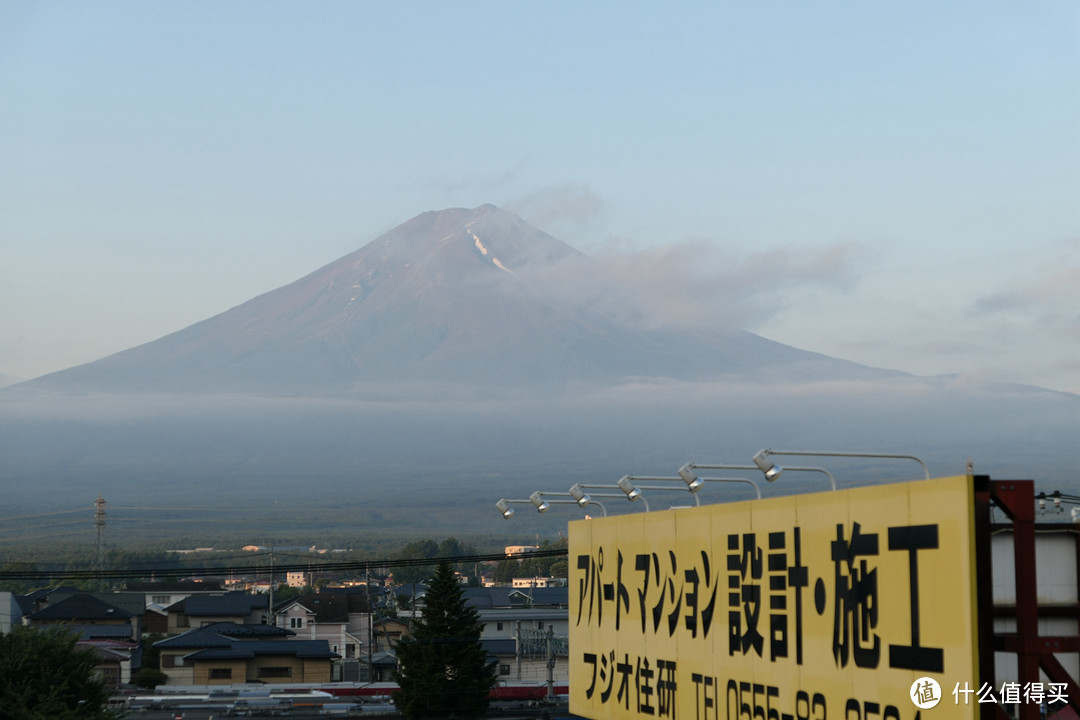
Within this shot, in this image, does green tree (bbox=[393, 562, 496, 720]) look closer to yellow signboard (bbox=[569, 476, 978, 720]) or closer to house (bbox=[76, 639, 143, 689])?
house (bbox=[76, 639, 143, 689])

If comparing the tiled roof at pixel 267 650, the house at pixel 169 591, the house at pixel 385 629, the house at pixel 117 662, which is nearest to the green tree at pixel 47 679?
the house at pixel 117 662

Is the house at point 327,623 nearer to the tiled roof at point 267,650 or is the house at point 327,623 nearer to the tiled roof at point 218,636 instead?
the tiled roof at point 218,636

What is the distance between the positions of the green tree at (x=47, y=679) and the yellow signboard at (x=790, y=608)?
20711 mm

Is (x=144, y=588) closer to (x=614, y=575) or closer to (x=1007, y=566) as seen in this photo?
(x=614, y=575)

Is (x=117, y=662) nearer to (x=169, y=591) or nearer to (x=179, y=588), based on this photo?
(x=169, y=591)

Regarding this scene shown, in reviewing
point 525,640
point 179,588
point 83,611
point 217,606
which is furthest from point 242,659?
point 179,588

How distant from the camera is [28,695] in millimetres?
40219

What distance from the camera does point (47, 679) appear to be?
4116 centimetres

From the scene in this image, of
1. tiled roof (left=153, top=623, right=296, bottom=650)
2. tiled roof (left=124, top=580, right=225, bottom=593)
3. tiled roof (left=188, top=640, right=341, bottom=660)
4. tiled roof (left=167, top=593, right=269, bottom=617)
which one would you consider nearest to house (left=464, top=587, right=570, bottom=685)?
tiled roof (left=188, top=640, right=341, bottom=660)

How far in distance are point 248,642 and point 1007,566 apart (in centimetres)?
7135

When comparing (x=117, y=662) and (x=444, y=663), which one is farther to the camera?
(x=117, y=662)

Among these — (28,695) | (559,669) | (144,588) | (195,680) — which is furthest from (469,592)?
(28,695)

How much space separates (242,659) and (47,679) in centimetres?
3910

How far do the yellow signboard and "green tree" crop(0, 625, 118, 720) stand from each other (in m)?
20.7
